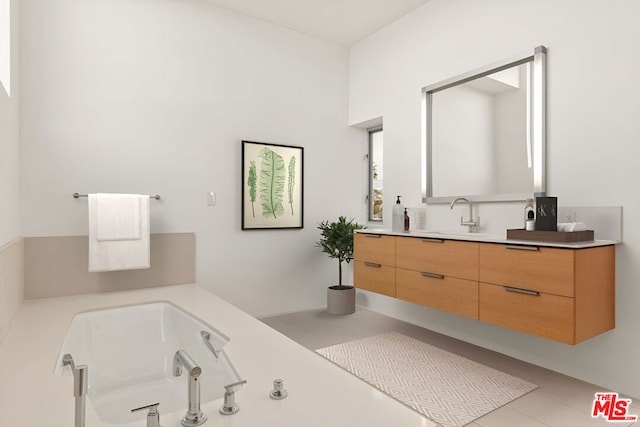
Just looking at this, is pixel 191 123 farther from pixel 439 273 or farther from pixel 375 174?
pixel 439 273

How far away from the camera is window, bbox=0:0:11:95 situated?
80.3 inches

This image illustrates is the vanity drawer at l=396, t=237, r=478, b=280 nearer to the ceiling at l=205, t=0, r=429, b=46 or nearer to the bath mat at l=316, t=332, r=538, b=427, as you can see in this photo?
the bath mat at l=316, t=332, r=538, b=427

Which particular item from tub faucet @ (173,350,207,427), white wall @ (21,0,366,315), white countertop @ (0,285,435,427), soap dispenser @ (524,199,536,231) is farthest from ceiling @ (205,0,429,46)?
tub faucet @ (173,350,207,427)

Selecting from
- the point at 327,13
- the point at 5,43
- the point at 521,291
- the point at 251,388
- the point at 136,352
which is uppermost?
the point at 327,13

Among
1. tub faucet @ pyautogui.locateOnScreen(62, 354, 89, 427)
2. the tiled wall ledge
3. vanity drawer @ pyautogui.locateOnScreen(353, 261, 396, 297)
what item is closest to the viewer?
tub faucet @ pyautogui.locateOnScreen(62, 354, 89, 427)

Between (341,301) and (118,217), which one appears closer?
(118,217)

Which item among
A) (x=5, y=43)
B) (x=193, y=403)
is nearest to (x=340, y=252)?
(x=193, y=403)

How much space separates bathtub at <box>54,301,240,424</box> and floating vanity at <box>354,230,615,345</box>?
1400mm

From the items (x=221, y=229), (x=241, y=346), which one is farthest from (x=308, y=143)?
(x=241, y=346)

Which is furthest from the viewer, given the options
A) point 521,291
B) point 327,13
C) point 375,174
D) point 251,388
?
point 375,174

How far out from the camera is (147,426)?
976 mm

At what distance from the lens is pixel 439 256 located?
253 centimetres

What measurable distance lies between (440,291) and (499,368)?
57cm

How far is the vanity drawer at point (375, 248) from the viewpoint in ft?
9.53
